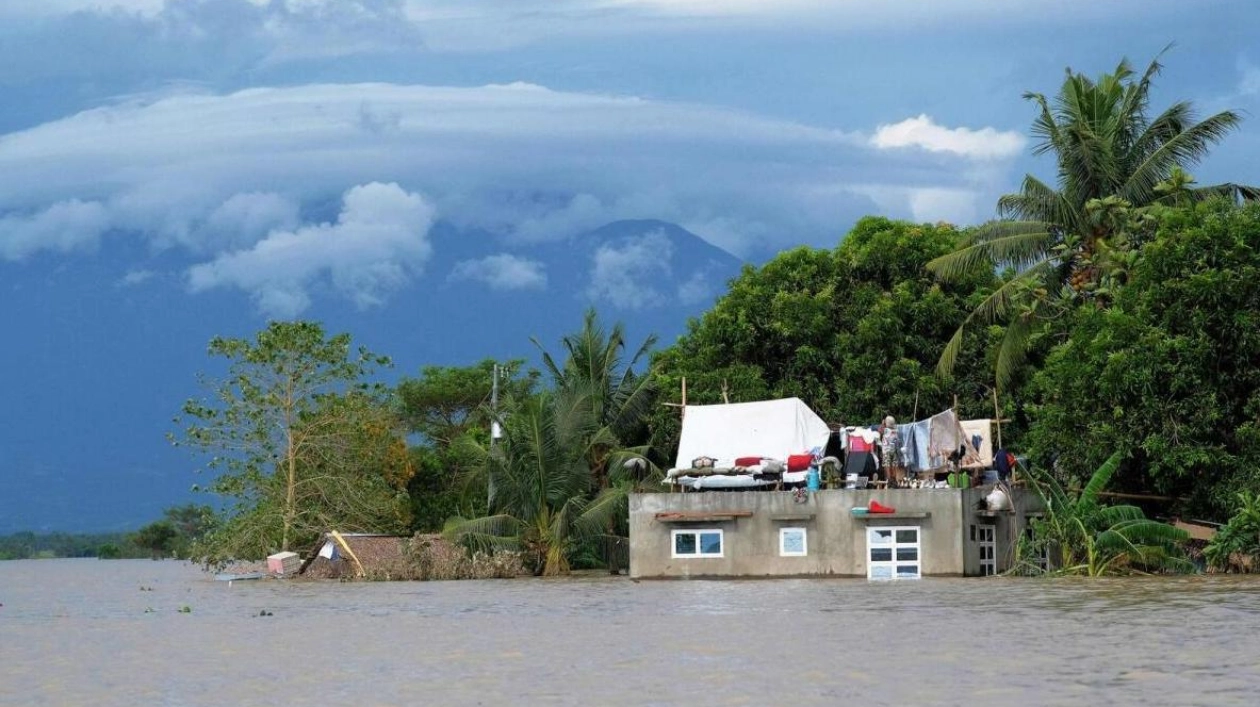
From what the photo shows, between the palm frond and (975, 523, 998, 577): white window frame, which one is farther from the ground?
the palm frond

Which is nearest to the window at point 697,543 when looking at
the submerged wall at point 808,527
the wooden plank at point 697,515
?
the submerged wall at point 808,527

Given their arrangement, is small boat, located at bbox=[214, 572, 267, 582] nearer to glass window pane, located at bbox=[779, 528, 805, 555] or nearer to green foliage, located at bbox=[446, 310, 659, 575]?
green foliage, located at bbox=[446, 310, 659, 575]

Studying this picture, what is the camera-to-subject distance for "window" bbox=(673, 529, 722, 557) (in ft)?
138

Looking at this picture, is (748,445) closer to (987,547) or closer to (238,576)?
(987,547)

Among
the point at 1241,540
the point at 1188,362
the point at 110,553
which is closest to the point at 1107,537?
the point at 1241,540

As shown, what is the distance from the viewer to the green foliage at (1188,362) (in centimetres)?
3819

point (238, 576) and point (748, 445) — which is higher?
point (748, 445)

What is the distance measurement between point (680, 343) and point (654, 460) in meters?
3.95

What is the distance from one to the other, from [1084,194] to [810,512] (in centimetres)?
1204

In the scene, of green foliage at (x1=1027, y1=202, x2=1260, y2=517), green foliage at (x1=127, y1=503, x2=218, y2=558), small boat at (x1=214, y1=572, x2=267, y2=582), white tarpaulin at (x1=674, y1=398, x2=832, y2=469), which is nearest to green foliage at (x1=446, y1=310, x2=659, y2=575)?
white tarpaulin at (x1=674, y1=398, x2=832, y2=469)

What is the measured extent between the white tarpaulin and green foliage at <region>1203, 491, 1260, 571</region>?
423 inches

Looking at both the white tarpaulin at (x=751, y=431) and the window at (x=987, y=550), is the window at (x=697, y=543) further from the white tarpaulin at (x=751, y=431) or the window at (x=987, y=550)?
the window at (x=987, y=550)

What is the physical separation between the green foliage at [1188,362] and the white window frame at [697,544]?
9193 millimetres

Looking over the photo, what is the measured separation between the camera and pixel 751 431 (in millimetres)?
44906
